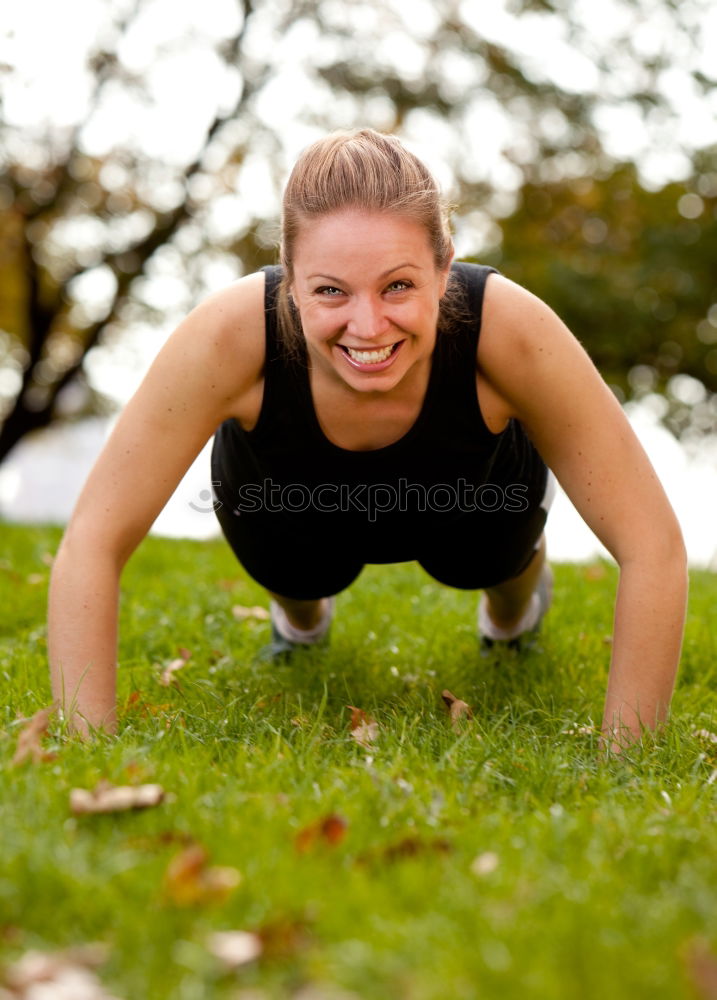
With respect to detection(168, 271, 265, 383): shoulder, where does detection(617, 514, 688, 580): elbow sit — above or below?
below

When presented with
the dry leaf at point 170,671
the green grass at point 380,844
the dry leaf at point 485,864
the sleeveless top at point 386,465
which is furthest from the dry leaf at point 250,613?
the dry leaf at point 485,864

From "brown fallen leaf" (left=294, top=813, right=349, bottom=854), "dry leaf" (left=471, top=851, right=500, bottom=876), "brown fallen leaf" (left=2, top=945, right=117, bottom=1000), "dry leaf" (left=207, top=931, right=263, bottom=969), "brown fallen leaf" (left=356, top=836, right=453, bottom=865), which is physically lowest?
"brown fallen leaf" (left=2, top=945, right=117, bottom=1000)

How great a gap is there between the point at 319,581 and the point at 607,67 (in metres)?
13.0

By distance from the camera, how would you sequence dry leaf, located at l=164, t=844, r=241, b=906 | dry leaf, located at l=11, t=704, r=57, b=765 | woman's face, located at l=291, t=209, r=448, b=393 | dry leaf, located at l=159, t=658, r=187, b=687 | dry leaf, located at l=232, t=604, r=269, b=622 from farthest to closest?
dry leaf, located at l=232, t=604, r=269, b=622, dry leaf, located at l=159, t=658, r=187, b=687, woman's face, located at l=291, t=209, r=448, b=393, dry leaf, located at l=11, t=704, r=57, b=765, dry leaf, located at l=164, t=844, r=241, b=906

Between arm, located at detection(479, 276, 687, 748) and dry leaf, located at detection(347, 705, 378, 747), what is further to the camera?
arm, located at detection(479, 276, 687, 748)

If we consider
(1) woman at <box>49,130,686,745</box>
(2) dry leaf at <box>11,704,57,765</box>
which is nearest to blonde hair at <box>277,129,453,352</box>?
(1) woman at <box>49,130,686,745</box>

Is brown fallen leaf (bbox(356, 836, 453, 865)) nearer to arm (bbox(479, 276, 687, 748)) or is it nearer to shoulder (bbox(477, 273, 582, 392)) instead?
arm (bbox(479, 276, 687, 748))

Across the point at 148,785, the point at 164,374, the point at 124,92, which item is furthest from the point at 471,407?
the point at 124,92

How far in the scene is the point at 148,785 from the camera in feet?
6.85

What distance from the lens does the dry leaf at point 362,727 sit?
2580 millimetres

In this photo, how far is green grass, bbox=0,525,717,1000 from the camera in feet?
4.97

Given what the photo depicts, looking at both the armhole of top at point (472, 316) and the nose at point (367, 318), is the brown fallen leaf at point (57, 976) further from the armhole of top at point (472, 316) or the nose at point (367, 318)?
the armhole of top at point (472, 316)

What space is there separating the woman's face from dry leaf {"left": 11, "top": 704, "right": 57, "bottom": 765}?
1.13m

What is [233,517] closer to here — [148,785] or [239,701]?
[239,701]
